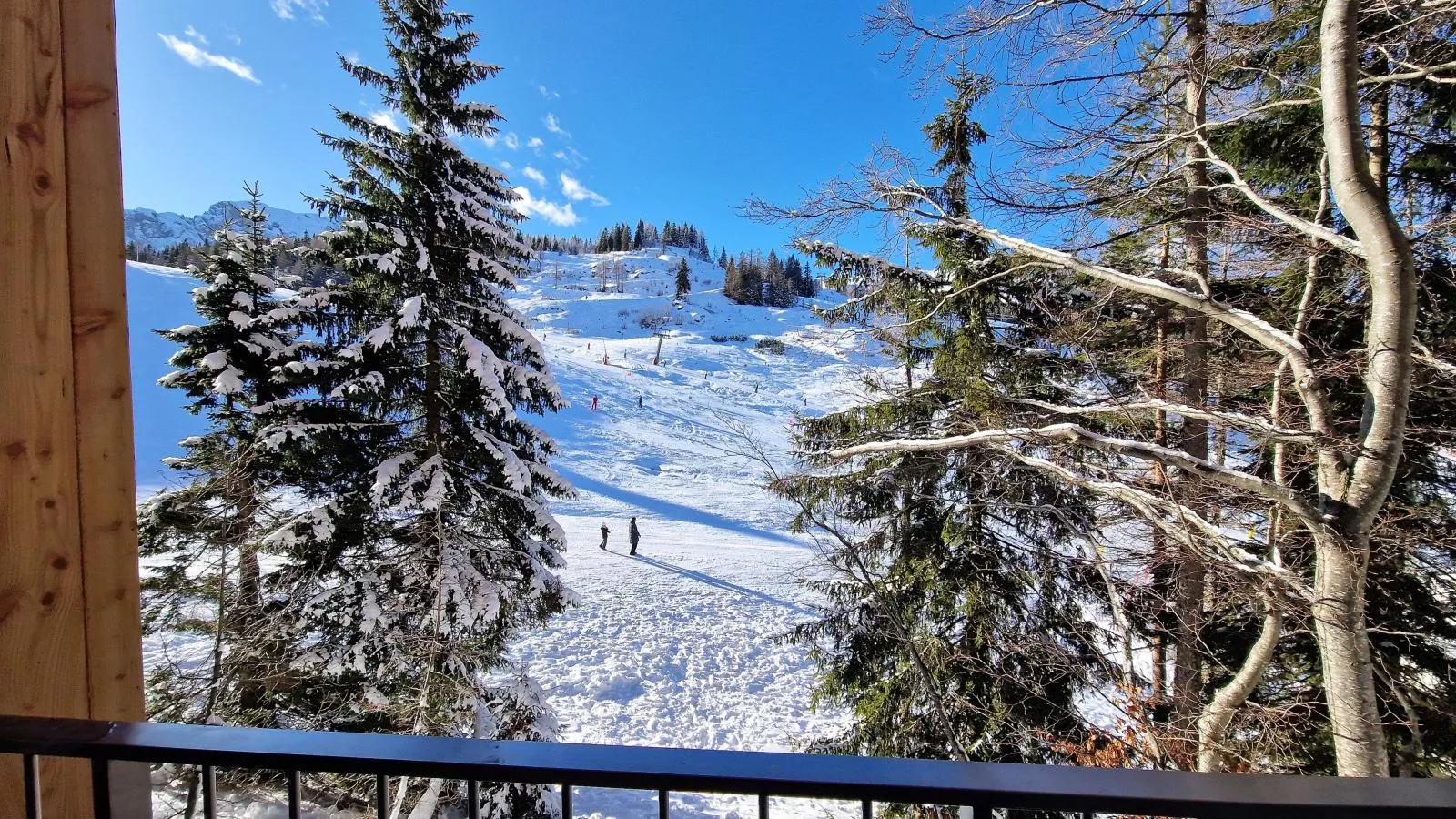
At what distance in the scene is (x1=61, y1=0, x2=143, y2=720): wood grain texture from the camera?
138 cm

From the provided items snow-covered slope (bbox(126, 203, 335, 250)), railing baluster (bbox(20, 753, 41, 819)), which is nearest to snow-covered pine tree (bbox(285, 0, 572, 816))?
railing baluster (bbox(20, 753, 41, 819))

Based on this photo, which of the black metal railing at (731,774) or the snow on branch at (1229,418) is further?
the snow on branch at (1229,418)

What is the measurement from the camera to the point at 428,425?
19.4 feet

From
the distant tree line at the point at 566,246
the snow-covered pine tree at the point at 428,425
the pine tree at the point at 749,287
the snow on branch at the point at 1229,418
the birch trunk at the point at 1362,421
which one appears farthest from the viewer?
the distant tree line at the point at 566,246

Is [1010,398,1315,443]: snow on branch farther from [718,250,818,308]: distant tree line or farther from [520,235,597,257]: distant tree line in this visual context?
[520,235,597,257]: distant tree line

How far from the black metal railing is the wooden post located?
0.38 meters

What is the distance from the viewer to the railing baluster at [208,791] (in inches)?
38.8

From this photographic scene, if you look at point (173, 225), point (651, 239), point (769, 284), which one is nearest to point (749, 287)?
point (769, 284)

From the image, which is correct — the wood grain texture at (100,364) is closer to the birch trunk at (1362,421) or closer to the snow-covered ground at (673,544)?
the snow-covered ground at (673,544)

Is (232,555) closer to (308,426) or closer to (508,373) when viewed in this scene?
(308,426)

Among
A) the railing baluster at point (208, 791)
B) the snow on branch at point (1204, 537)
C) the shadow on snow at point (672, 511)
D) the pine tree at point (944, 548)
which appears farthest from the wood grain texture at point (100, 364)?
the shadow on snow at point (672, 511)

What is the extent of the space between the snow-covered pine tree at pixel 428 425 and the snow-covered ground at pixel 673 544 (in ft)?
4.16

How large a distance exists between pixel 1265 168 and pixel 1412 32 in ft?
5.90

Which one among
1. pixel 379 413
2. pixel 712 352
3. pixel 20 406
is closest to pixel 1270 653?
pixel 20 406
